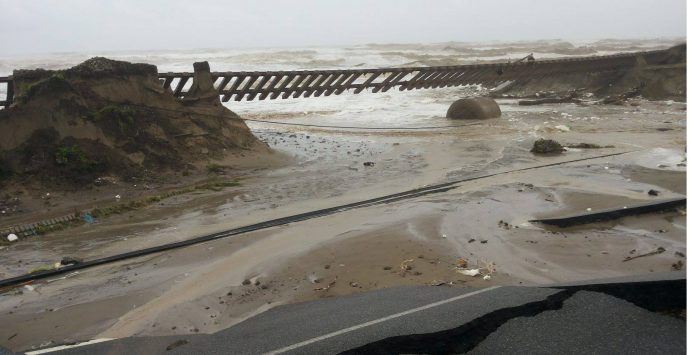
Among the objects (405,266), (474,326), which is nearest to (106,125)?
(405,266)

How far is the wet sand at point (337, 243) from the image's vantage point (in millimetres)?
4504

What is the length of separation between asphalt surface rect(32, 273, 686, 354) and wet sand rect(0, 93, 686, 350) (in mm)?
475

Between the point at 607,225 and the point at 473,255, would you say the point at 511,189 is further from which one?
the point at 473,255

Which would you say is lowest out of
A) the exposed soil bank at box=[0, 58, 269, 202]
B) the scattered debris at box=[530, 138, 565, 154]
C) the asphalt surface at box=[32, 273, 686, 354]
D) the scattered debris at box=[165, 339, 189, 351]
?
the scattered debris at box=[530, 138, 565, 154]

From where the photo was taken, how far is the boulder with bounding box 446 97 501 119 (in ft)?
56.0

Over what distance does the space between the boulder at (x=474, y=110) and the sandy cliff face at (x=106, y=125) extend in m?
8.17

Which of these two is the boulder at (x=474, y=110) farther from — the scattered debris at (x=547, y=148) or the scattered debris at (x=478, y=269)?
the scattered debris at (x=478, y=269)

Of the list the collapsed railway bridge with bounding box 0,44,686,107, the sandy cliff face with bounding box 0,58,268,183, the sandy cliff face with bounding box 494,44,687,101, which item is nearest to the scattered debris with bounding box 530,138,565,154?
the collapsed railway bridge with bounding box 0,44,686,107

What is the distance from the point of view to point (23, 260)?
5941mm

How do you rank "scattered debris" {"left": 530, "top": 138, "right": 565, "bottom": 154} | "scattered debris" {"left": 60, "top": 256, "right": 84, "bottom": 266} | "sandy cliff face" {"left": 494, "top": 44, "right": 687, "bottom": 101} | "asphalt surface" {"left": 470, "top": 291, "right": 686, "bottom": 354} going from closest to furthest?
"asphalt surface" {"left": 470, "top": 291, "right": 686, "bottom": 354} < "scattered debris" {"left": 60, "top": 256, "right": 84, "bottom": 266} < "scattered debris" {"left": 530, "top": 138, "right": 565, "bottom": 154} < "sandy cliff face" {"left": 494, "top": 44, "right": 687, "bottom": 101}

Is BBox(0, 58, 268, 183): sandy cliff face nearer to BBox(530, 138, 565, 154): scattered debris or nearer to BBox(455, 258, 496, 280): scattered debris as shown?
BBox(530, 138, 565, 154): scattered debris

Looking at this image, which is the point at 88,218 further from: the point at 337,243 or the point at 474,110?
the point at 474,110

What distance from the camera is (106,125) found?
31.3 ft

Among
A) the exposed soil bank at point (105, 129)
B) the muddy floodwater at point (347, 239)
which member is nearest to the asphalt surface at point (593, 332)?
the muddy floodwater at point (347, 239)
